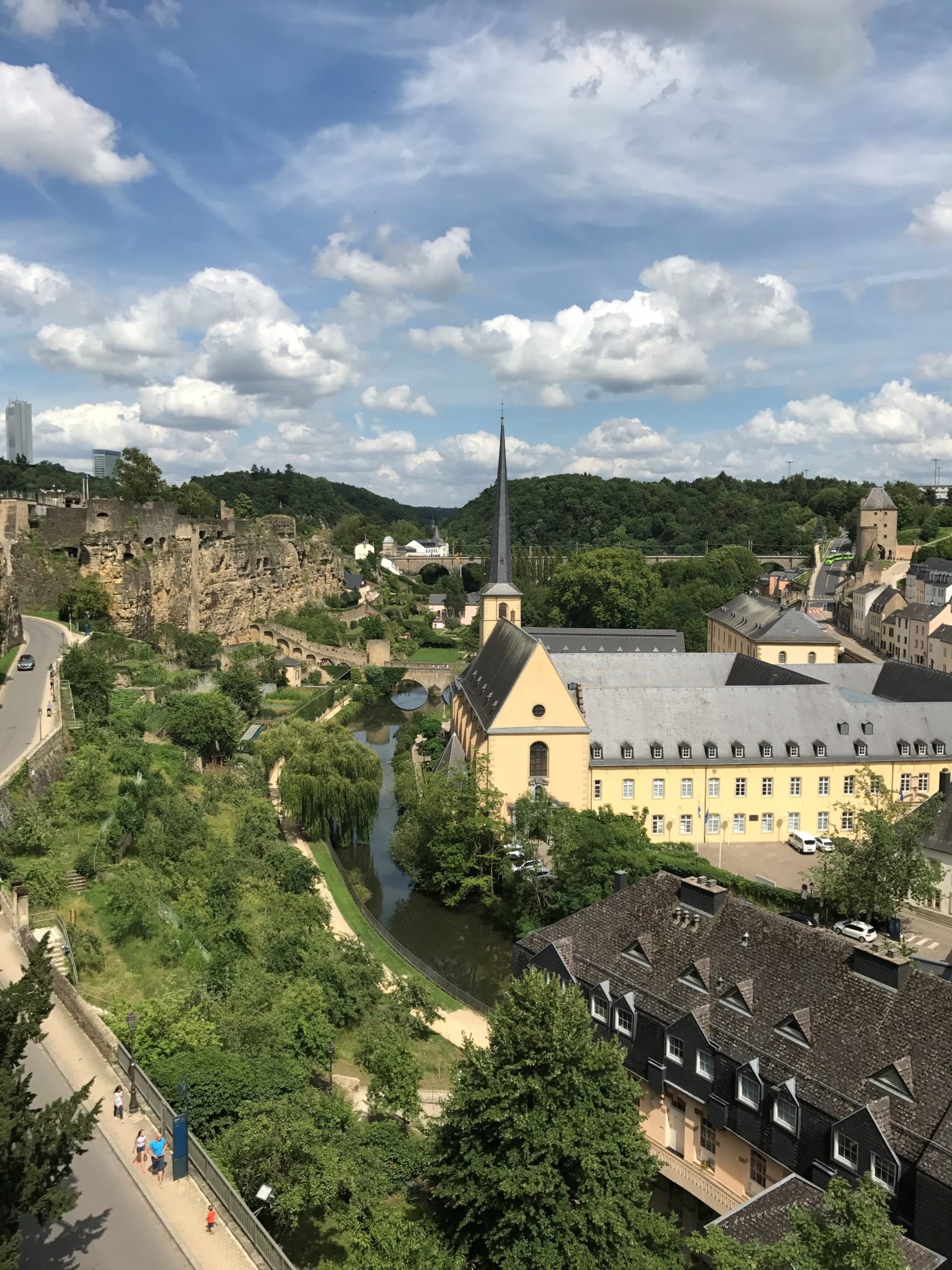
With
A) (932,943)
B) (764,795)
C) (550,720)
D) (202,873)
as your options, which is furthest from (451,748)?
(932,943)

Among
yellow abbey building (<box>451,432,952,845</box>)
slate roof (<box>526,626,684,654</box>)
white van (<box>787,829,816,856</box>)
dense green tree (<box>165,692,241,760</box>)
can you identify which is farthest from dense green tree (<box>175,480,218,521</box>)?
white van (<box>787,829,816,856</box>)

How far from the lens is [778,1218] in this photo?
14.4 meters

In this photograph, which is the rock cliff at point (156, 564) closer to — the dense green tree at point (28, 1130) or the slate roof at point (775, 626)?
the slate roof at point (775, 626)

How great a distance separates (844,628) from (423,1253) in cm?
8461

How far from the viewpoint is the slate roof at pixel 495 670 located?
36.2 m

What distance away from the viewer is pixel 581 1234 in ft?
44.7

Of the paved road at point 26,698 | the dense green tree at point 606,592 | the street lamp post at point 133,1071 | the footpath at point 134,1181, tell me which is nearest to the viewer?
the footpath at point 134,1181

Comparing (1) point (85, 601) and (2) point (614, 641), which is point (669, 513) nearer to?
(2) point (614, 641)

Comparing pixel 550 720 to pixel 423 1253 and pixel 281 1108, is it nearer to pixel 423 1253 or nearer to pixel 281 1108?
pixel 281 1108

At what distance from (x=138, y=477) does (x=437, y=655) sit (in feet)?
102

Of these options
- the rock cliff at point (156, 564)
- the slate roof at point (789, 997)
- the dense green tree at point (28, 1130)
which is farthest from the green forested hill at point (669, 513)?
the dense green tree at point (28, 1130)

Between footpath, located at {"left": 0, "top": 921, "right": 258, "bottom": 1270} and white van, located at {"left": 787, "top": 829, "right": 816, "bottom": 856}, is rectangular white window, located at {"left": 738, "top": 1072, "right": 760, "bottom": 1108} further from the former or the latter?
white van, located at {"left": 787, "top": 829, "right": 816, "bottom": 856}

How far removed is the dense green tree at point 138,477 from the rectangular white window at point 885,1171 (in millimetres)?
62167

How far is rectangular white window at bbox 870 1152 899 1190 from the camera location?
48.0ft
